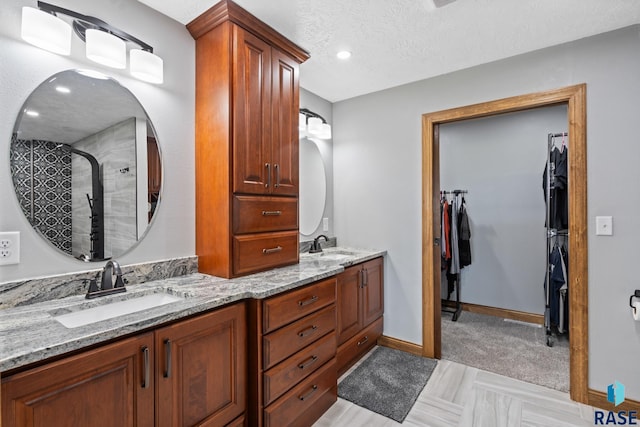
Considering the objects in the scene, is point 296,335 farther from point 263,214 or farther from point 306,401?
point 263,214

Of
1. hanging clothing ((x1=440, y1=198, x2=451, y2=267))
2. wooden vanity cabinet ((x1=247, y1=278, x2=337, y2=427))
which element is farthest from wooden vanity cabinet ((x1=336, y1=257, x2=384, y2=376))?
hanging clothing ((x1=440, y1=198, x2=451, y2=267))

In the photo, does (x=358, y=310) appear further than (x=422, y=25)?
Yes

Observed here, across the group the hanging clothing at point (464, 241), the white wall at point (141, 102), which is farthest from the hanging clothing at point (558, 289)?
the white wall at point (141, 102)

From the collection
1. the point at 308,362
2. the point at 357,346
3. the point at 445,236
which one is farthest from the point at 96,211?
the point at 445,236

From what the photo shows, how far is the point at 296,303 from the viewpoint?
5.45ft

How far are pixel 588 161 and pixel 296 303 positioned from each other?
81.9 inches

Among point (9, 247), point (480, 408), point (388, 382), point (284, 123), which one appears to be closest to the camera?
point (9, 247)

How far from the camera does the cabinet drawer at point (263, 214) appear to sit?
1.76 m

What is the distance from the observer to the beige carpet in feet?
7.77

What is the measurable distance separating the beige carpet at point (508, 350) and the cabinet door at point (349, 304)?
89 cm

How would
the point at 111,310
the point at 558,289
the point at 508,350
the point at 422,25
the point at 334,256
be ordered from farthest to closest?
1. the point at 558,289
2. the point at 508,350
3. the point at 334,256
4. the point at 422,25
5. the point at 111,310

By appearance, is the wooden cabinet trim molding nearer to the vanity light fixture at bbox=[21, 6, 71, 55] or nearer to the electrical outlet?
→ the vanity light fixture at bbox=[21, 6, 71, 55]

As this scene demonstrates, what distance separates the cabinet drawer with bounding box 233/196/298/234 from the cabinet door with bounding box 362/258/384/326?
0.85 meters

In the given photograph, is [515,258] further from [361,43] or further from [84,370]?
[84,370]
